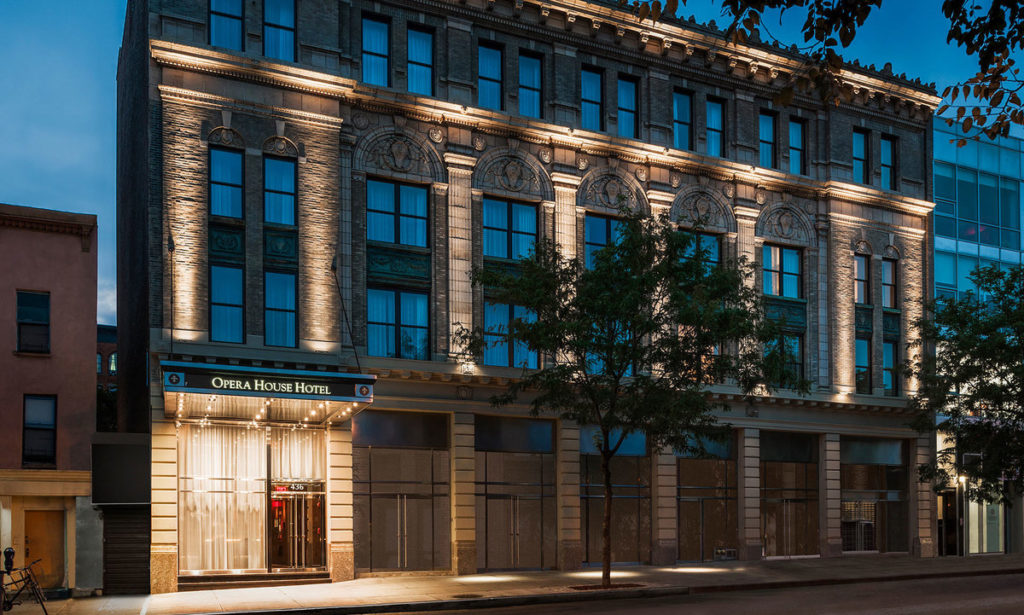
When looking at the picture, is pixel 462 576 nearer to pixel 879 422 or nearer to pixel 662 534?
pixel 662 534

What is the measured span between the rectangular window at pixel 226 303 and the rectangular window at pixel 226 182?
158 centimetres

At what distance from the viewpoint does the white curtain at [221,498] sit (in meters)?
27.0

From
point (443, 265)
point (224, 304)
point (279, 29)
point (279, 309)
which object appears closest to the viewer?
point (224, 304)

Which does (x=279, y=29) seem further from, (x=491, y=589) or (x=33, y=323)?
(x=491, y=589)

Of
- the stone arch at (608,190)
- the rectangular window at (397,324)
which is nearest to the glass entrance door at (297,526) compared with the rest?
the rectangular window at (397,324)

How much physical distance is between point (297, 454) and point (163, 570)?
461cm

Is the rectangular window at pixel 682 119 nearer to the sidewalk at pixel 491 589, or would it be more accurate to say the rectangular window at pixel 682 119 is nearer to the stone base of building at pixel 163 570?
the sidewalk at pixel 491 589

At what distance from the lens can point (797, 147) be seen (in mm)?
39438

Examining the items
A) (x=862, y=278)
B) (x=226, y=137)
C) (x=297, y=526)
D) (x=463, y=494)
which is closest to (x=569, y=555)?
(x=463, y=494)

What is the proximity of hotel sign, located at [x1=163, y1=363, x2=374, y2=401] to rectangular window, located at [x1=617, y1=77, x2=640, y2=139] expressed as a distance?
14300 millimetres

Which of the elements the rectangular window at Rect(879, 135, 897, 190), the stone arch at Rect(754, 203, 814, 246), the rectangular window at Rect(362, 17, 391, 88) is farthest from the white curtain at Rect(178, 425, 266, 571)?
the rectangular window at Rect(879, 135, 897, 190)

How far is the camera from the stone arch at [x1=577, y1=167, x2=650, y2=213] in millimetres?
33875

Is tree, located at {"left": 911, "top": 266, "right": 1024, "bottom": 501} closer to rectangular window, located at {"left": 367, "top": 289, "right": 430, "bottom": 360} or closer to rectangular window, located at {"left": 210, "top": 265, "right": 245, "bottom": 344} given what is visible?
rectangular window, located at {"left": 367, "top": 289, "right": 430, "bottom": 360}

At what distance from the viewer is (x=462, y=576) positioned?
97.5 feet
